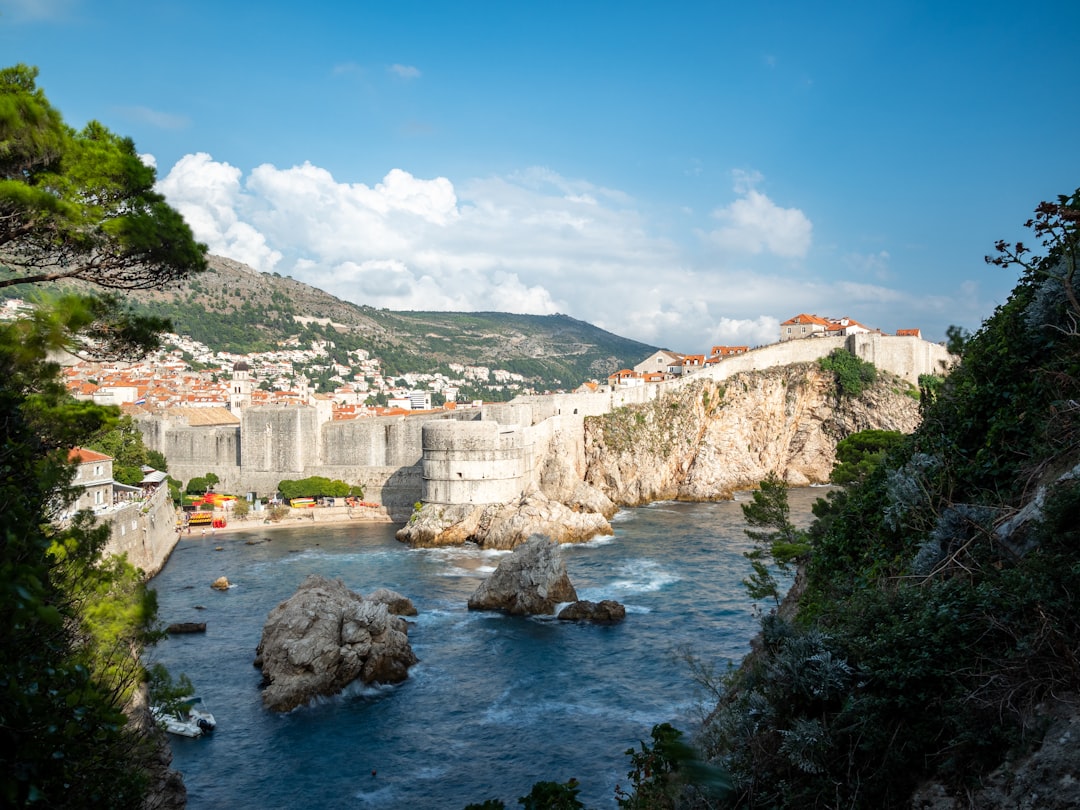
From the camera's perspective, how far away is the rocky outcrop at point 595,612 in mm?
18672

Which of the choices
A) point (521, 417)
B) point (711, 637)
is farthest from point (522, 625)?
point (521, 417)

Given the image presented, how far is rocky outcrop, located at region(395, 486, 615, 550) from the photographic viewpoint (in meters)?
28.8

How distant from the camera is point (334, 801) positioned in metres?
10.6

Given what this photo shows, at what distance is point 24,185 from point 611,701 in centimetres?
1216

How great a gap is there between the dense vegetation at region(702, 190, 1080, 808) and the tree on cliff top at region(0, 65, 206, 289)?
630cm

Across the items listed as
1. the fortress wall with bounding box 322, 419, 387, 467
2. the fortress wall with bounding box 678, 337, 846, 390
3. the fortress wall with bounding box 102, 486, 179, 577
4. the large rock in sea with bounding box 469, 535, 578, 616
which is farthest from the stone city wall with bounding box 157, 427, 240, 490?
the fortress wall with bounding box 678, 337, 846, 390

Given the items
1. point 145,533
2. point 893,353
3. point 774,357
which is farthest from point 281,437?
point 893,353

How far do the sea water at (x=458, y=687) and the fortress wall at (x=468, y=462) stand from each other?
5.40 m

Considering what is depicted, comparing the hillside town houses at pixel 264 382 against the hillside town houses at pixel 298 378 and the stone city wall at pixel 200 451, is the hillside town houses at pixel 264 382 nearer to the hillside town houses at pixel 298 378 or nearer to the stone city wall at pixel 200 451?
the hillside town houses at pixel 298 378

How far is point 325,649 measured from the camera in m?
14.8

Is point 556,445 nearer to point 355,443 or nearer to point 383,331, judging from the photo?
point 355,443

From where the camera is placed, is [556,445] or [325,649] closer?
[325,649]

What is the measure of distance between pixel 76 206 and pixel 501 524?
78.7 ft

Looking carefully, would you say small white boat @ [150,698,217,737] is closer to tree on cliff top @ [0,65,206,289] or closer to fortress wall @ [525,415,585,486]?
tree on cliff top @ [0,65,206,289]
